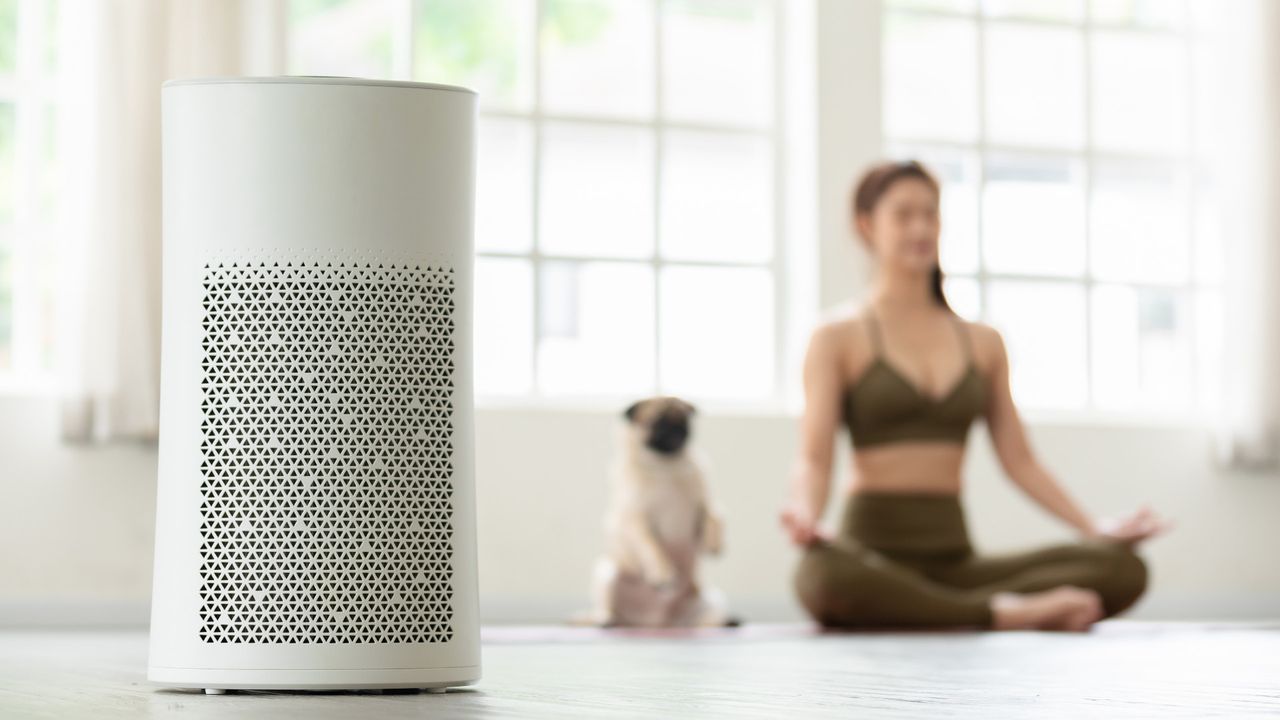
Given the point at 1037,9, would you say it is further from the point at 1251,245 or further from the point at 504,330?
the point at 504,330

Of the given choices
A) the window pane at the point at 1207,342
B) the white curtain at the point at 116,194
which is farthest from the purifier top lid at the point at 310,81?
the window pane at the point at 1207,342

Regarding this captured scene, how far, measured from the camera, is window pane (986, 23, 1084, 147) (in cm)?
452

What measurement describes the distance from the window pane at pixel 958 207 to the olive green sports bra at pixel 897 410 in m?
1.27

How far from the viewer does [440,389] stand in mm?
1100

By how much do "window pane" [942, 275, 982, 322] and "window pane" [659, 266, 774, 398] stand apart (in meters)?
0.54

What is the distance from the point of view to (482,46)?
407 centimetres

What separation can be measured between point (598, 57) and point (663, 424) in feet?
4.67

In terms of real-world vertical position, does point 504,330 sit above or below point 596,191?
below

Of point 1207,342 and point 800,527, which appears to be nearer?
point 800,527

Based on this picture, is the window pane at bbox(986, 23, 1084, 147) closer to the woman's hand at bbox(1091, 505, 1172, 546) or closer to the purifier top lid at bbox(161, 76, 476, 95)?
the woman's hand at bbox(1091, 505, 1172, 546)

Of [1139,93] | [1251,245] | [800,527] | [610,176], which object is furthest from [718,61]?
[800,527]

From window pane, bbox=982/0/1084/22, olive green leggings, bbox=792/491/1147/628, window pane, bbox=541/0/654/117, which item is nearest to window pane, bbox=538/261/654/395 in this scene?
window pane, bbox=541/0/654/117

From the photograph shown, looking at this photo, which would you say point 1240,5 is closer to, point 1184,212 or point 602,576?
point 1184,212

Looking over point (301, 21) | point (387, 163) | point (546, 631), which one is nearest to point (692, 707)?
point (387, 163)
